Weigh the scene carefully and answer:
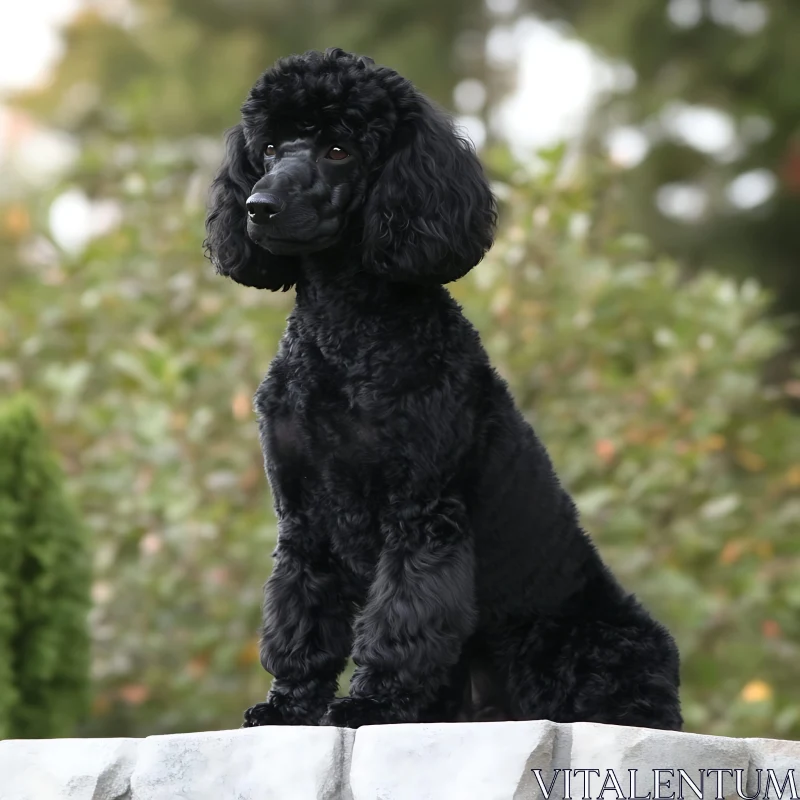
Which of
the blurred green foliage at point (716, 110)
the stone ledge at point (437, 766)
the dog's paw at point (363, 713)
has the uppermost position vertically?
the blurred green foliage at point (716, 110)

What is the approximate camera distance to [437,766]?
2.58 metres

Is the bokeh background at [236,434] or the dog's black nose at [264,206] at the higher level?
the bokeh background at [236,434]

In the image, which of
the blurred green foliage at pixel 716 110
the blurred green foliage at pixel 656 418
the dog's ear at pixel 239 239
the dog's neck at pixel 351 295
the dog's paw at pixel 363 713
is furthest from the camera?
the blurred green foliage at pixel 716 110

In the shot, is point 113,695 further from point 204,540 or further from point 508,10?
point 508,10

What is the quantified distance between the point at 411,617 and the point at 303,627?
1.08ft

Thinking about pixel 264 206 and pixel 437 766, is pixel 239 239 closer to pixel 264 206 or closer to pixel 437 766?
pixel 264 206

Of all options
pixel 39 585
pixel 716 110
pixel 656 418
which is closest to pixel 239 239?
pixel 39 585

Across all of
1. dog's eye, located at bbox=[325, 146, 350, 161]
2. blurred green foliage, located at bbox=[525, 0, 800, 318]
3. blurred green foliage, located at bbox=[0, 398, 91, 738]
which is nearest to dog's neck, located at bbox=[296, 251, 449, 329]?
dog's eye, located at bbox=[325, 146, 350, 161]

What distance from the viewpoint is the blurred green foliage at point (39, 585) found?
4762 mm

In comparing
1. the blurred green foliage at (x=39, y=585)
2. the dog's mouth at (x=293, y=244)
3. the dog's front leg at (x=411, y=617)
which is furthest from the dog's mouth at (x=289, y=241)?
the blurred green foliage at (x=39, y=585)

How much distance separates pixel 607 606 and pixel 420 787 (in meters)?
0.78

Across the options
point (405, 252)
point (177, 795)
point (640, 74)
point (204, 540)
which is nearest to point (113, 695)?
point (204, 540)

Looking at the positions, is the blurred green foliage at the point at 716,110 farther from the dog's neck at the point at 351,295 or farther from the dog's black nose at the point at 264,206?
the dog's black nose at the point at 264,206

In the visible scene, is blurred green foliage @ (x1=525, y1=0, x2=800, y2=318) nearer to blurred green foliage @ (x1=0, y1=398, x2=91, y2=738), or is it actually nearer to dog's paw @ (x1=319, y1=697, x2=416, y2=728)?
blurred green foliage @ (x1=0, y1=398, x2=91, y2=738)
